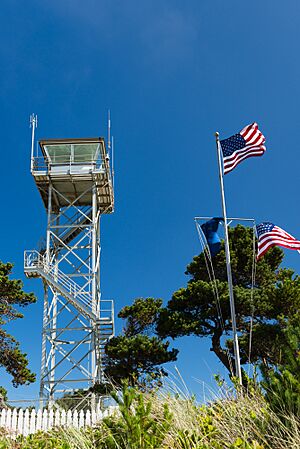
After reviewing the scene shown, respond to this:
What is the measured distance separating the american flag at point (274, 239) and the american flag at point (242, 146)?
8.43 feet

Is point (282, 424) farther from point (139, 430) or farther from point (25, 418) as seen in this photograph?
point (25, 418)

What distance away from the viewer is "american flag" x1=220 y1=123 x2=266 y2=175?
15422mm

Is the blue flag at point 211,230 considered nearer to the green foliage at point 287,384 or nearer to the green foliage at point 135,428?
the green foliage at point 287,384

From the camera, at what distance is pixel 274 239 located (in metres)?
13.6

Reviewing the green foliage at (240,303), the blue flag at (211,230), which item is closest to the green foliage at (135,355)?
the green foliage at (240,303)

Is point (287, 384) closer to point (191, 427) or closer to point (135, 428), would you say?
point (191, 427)

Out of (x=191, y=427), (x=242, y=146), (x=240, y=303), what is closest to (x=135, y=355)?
(x=240, y=303)

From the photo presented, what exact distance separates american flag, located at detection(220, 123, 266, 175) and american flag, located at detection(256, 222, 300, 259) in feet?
8.43

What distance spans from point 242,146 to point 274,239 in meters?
3.49

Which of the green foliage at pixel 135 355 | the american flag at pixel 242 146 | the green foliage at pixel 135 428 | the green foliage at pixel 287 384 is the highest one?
the american flag at pixel 242 146

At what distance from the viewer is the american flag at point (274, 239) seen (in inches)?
536

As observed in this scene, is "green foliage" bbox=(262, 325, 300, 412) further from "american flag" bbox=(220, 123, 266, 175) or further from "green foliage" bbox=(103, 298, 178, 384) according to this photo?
"green foliage" bbox=(103, 298, 178, 384)

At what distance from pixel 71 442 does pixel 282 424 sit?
255cm

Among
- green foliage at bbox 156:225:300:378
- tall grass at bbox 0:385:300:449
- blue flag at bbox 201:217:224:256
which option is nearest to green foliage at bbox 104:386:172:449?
tall grass at bbox 0:385:300:449
